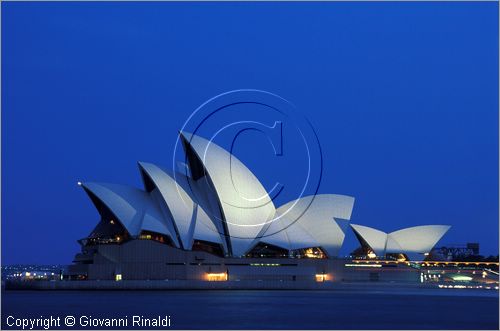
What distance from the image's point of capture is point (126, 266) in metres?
82.1

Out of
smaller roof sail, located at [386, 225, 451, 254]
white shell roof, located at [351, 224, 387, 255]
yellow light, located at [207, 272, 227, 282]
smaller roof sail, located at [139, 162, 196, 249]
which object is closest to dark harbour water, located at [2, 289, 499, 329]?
smaller roof sail, located at [139, 162, 196, 249]

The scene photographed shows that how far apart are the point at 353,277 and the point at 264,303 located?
3497 cm

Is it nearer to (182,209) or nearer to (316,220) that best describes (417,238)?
(316,220)

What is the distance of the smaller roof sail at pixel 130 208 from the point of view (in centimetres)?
7981

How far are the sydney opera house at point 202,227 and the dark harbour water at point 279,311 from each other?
1473cm

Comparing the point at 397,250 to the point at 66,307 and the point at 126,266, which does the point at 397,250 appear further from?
the point at 66,307

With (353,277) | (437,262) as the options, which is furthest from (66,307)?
(437,262)

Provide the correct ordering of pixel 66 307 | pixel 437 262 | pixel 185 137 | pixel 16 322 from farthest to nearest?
1. pixel 437 262
2. pixel 185 137
3. pixel 66 307
4. pixel 16 322

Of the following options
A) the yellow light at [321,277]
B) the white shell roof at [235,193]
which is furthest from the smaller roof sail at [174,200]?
the yellow light at [321,277]

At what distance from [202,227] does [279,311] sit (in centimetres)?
3022

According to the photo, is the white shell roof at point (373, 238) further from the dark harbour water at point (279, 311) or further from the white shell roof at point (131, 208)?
the dark harbour water at point (279, 311)
